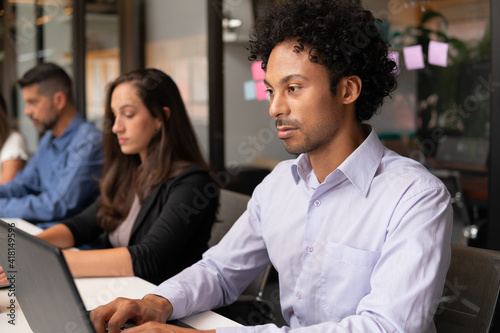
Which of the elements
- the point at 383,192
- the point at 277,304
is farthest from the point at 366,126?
the point at 277,304

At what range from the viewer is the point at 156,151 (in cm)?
222

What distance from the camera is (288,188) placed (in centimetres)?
155

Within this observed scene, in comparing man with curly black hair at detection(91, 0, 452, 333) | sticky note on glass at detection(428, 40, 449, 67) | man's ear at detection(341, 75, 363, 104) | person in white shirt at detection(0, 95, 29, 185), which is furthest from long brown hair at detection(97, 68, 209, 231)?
person in white shirt at detection(0, 95, 29, 185)

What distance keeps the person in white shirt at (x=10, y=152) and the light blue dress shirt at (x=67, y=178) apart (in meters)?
0.59

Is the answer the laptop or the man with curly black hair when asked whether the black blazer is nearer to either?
the man with curly black hair

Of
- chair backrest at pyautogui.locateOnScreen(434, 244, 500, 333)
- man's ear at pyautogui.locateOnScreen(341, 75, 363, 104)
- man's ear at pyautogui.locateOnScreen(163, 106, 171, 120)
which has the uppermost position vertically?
man's ear at pyautogui.locateOnScreen(341, 75, 363, 104)

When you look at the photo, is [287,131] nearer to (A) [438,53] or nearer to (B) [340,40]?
(B) [340,40]

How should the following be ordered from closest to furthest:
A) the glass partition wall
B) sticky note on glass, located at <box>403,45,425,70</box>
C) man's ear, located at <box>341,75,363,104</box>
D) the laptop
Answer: the laptop, man's ear, located at <box>341,75,363,104</box>, sticky note on glass, located at <box>403,45,425,70</box>, the glass partition wall

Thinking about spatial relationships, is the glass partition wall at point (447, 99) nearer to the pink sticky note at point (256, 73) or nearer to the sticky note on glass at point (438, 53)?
the sticky note on glass at point (438, 53)

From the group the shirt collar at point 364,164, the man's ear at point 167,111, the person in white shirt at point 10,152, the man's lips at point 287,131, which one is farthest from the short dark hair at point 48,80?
the shirt collar at point 364,164

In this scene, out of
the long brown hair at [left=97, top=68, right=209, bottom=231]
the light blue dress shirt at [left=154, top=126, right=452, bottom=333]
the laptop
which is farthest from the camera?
the long brown hair at [left=97, top=68, right=209, bottom=231]

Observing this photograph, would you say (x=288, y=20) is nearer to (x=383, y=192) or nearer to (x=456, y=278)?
(x=383, y=192)

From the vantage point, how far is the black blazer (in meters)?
1.88

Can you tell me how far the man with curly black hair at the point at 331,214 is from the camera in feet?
3.73
